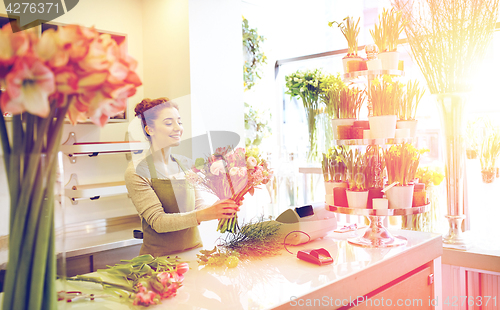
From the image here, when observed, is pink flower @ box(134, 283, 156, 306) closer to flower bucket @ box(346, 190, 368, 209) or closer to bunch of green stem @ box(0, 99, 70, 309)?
bunch of green stem @ box(0, 99, 70, 309)

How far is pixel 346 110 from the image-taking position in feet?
4.92

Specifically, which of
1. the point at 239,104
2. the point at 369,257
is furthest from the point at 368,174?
the point at 239,104

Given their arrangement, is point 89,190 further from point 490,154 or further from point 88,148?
point 490,154

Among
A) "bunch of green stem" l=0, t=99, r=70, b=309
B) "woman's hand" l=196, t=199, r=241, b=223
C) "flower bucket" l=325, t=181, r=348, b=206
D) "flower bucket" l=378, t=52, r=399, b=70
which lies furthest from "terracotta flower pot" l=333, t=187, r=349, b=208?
"bunch of green stem" l=0, t=99, r=70, b=309

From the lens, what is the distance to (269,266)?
3.93ft

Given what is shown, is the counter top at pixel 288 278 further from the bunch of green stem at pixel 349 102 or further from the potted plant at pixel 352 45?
the potted plant at pixel 352 45

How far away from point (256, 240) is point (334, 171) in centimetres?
41

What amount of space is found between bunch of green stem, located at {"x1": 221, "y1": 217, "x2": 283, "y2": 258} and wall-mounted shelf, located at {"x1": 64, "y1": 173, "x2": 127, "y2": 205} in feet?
4.23

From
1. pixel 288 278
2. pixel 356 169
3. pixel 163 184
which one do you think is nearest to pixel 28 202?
pixel 288 278

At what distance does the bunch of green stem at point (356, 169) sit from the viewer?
1403mm

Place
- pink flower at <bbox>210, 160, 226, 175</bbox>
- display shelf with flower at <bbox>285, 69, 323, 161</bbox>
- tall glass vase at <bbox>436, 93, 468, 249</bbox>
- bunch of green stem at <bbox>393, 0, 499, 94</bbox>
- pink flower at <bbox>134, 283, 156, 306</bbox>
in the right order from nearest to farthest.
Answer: pink flower at <bbox>134, 283, 156, 306</bbox>, pink flower at <bbox>210, 160, 226, 175</bbox>, bunch of green stem at <bbox>393, 0, 499, 94</bbox>, tall glass vase at <bbox>436, 93, 468, 249</bbox>, display shelf with flower at <bbox>285, 69, 323, 161</bbox>

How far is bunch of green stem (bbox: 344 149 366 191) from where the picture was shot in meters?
1.40

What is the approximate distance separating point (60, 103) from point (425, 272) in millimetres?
1415

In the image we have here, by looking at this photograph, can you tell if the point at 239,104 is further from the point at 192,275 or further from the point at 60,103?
the point at 60,103
